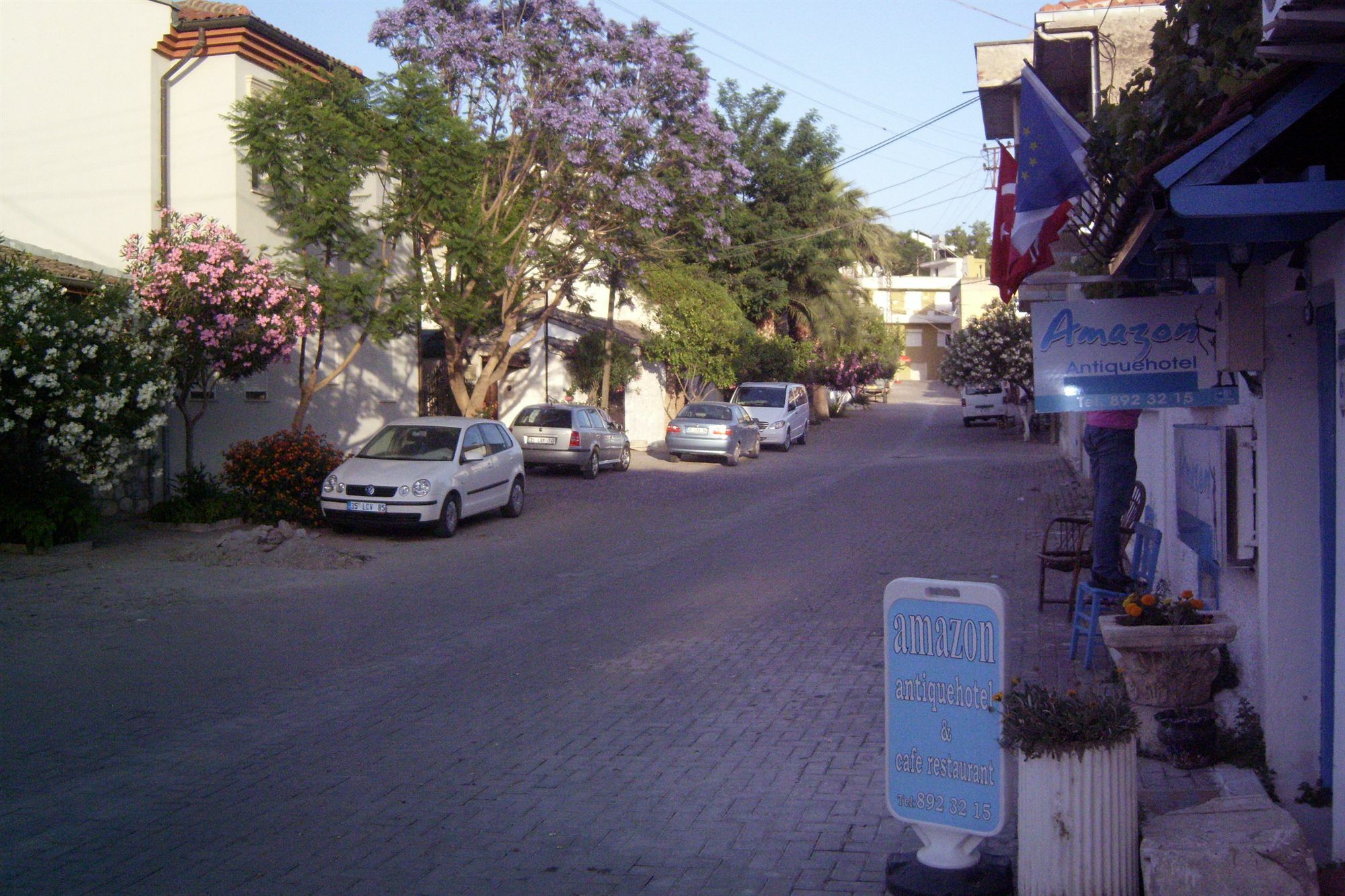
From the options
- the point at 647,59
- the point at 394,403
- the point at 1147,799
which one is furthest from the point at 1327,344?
the point at 394,403

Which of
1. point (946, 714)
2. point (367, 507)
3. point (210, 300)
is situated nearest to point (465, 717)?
point (946, 714)

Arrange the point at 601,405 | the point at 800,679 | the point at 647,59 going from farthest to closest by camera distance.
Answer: the point at 601,405 < the point at 647,59 < the point at 800,679

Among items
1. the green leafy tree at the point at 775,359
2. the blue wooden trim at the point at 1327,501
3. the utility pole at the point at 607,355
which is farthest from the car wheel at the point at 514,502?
the green leafy tree at the point at 775,359

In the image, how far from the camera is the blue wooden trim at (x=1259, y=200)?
13.2 ft

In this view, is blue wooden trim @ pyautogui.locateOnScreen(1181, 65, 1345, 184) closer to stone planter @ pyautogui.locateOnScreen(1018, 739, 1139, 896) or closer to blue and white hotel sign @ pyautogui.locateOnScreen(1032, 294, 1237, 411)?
blue and white hotel sign @ pyautogui.locateOnScreen(1032, 294, 1237, 411)

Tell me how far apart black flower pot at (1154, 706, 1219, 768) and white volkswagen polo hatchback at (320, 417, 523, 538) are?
11164 mm

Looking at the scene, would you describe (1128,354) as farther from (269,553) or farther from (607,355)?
(607,355)

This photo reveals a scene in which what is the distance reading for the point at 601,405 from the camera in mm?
32156

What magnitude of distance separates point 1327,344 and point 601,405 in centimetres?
2743

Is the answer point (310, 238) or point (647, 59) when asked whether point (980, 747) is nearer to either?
point (310, 238)

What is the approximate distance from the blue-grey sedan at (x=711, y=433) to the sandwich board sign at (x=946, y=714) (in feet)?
76.6

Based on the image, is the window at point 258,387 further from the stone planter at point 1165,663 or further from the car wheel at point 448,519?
the stone planter at point 1165,663

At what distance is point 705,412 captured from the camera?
29.2 m

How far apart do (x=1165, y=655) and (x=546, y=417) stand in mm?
19429
